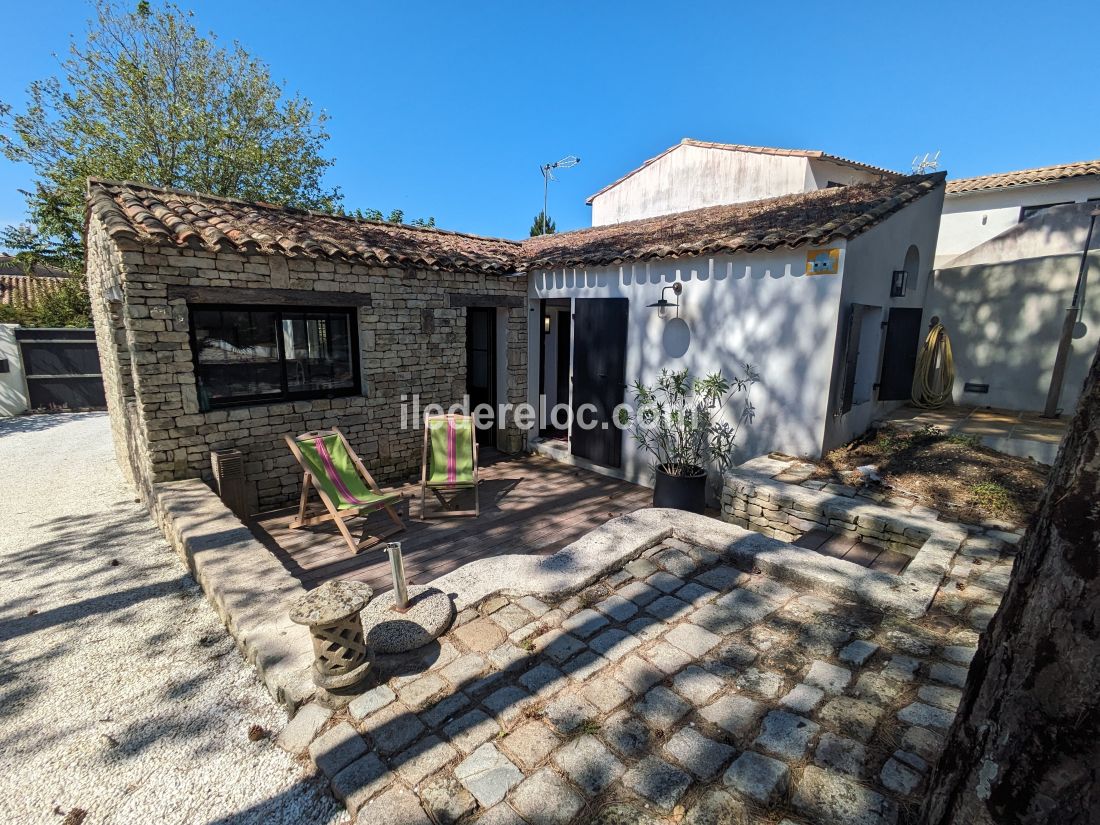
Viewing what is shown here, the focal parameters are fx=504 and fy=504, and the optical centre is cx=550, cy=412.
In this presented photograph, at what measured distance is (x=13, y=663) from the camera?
3.41 m

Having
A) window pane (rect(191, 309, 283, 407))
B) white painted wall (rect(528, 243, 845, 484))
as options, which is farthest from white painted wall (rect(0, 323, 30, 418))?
white painted wall (rect(528, 243, 845, 484))

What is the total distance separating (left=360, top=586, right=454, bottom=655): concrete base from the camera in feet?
9.98

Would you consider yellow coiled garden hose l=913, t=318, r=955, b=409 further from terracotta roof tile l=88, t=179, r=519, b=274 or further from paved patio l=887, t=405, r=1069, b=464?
terracotta roof tile l=88, t=179, r=519, b=274

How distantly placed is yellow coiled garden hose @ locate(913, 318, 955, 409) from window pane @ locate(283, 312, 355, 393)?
27.9 ft

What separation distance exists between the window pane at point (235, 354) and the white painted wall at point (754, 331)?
4584 mm

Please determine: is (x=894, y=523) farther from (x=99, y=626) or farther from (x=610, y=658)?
(x=99, y=626)

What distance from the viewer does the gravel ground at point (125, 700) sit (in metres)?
2.35

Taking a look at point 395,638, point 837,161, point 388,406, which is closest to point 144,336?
point 388,406

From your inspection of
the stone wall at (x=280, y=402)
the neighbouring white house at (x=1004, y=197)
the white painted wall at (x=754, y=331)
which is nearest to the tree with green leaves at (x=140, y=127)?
the stone wall at (x=280, y=402)

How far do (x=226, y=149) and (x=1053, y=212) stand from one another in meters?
19.4

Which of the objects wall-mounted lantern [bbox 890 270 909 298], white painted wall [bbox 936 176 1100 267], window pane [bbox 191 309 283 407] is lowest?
window pane [bbox 191 309 283 407]

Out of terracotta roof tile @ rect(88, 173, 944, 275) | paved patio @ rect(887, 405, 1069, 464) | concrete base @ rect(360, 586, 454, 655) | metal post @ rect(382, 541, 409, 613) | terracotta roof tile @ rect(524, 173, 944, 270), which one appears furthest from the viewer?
paved patio @ rect(887, 405, 1069, 464)

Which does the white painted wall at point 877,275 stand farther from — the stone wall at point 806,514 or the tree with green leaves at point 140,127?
the tree with green leaves at point 140,127

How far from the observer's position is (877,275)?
6.00m
